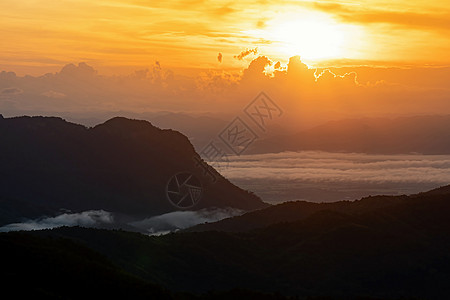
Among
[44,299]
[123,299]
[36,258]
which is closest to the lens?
[44,299]

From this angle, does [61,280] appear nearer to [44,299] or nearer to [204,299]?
[44,299]

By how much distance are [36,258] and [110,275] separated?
1948 centimetres

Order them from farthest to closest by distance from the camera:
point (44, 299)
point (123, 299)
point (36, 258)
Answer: point (36, 258)
point (123, 299)
point (44, 299)

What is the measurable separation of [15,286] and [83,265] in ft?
111

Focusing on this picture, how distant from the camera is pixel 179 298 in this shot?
197000mm

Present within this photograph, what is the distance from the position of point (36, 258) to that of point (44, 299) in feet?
A: 119

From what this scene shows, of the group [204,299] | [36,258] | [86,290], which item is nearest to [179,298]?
[204,299]

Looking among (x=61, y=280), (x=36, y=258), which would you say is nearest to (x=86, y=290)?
(x=61, y=280)

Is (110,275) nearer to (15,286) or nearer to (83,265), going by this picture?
(83,265)

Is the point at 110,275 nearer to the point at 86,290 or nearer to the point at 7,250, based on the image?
the point at 86,290

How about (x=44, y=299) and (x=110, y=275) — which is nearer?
(x=44, y=299)

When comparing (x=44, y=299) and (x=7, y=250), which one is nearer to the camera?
(x=44, y=299)

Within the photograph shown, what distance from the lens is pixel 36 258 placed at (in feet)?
640

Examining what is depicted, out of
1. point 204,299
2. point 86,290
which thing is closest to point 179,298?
point 204,299
